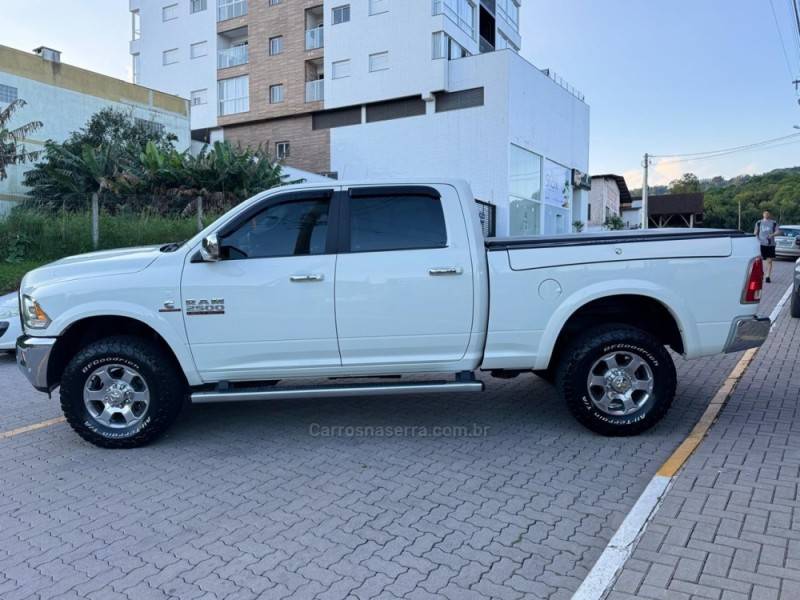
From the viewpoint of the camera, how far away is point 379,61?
112 feet

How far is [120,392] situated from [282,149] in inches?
1400

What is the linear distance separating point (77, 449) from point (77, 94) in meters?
29.6

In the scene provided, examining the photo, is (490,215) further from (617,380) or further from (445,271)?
(445,271)

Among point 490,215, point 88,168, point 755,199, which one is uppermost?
point 755,199

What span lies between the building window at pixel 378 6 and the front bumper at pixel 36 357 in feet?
109

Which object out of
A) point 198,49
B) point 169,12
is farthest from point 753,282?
point 169,12

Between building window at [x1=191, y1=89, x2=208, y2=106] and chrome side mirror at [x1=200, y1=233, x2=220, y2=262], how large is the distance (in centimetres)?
3980

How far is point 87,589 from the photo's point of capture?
3023 millimetres

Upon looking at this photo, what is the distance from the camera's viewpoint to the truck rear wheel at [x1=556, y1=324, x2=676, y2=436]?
192 inches

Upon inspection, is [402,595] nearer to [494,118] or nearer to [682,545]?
[682,545]

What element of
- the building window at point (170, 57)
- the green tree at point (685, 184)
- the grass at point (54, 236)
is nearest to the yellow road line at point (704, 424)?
the grass at point (54, 236)

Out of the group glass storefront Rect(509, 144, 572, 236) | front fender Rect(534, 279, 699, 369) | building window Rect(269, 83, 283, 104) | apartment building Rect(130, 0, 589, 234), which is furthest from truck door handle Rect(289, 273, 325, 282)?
building window Rect(269, 83, 283, 104)

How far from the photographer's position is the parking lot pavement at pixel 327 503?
3088 mm

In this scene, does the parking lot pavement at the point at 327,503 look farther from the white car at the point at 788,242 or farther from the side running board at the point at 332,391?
the white car at the point at 788,242
